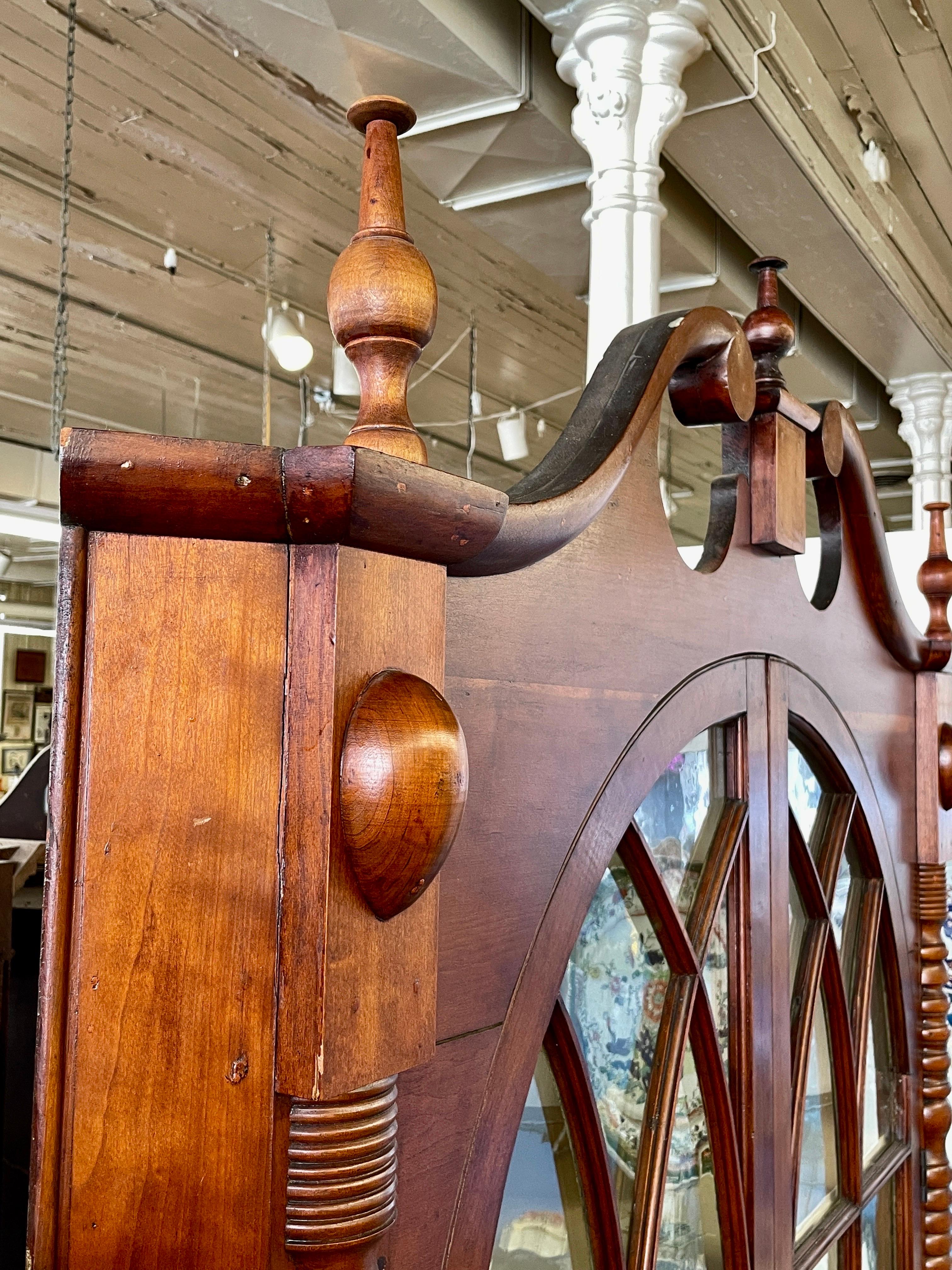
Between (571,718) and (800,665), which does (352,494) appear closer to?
(571,718)

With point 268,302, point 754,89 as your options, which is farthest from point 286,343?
point 754,89

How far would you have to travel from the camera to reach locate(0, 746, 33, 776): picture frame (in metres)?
11.4

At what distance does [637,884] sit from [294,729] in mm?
343

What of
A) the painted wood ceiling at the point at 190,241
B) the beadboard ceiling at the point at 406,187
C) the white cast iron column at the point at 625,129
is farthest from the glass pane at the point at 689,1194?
the painted wood ceiling at the point at 190,241

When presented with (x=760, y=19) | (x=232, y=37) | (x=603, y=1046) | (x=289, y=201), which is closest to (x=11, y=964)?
(x=603, y=1046)

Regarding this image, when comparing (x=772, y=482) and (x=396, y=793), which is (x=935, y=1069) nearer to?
(x=772, y=482)

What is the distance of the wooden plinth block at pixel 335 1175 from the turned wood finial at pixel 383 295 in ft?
0.76

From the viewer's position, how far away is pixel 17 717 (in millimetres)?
11750

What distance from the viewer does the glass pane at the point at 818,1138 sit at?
2.95ft

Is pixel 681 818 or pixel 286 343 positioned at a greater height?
pixel 286 343

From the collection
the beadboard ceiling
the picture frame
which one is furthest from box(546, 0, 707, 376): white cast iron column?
the picture frame

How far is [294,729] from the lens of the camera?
1.14 ft

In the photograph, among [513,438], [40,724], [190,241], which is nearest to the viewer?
[190,241]

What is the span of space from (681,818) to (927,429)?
3.87m
